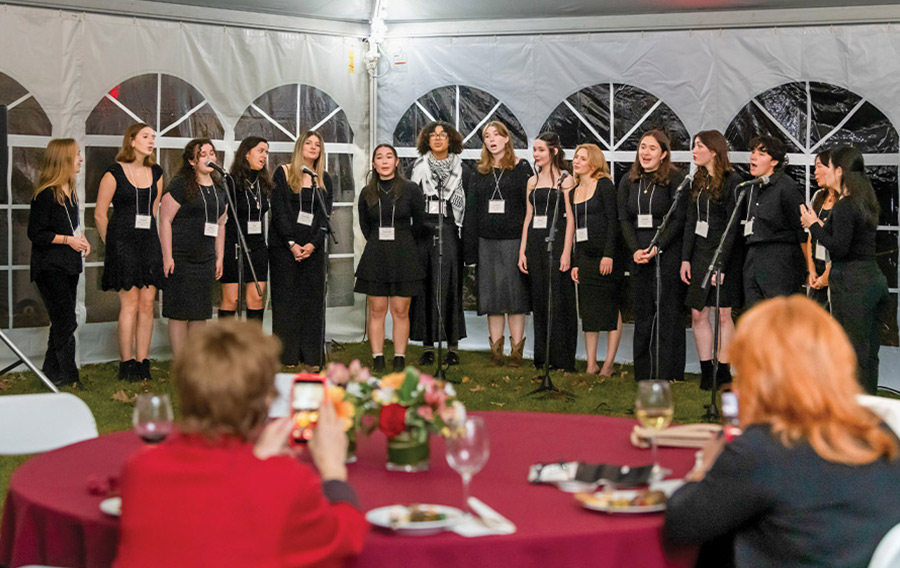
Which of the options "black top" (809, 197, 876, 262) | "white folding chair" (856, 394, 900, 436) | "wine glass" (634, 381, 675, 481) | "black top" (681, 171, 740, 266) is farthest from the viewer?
"black top" (681, 171, 740, 266)

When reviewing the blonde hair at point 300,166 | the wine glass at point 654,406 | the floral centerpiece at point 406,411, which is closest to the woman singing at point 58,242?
the blonde hair at point 300,166

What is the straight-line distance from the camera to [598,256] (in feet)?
24.9

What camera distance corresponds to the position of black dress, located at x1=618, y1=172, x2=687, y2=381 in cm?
727

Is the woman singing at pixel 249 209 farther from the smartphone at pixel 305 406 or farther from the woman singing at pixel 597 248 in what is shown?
the smartphone at pixel 305 406

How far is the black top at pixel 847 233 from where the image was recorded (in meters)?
6.06

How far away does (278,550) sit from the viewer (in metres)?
1.73

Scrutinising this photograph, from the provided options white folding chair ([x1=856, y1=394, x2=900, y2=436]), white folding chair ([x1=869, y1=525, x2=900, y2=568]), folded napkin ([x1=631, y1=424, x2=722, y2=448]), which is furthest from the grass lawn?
white folding chair ([x1=869, y1=525, x2=900, y2=568])

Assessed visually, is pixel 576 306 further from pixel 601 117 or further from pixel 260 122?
pixel 260 122

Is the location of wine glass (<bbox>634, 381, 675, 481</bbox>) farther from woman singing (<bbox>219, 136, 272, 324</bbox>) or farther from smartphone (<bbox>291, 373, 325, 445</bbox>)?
woman singing (<bbox>219, 136, 272, 324</bbox>)

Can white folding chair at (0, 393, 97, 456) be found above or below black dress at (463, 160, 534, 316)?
below

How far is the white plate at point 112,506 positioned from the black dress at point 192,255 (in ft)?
17.6

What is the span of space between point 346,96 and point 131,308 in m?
2.69

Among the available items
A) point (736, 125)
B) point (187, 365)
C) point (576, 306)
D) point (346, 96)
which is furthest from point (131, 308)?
point (187, 365)

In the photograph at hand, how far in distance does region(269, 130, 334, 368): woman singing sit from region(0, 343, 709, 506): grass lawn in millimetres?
492
